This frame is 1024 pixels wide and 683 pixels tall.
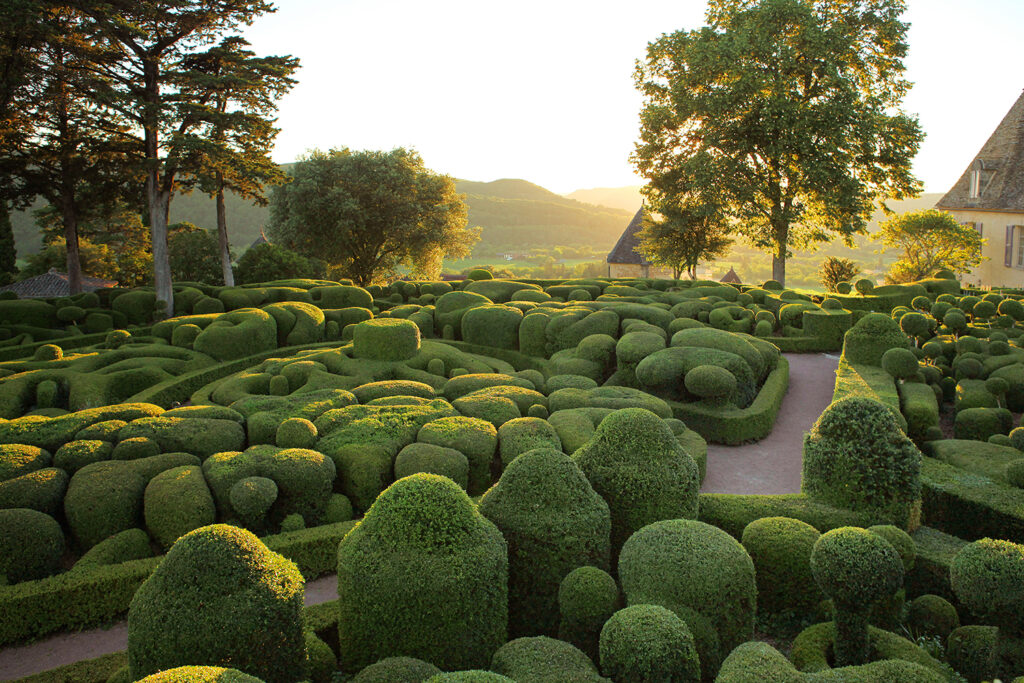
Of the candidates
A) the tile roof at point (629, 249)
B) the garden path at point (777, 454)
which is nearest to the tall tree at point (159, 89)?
the garden path at point (777, 454)

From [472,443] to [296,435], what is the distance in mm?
3142

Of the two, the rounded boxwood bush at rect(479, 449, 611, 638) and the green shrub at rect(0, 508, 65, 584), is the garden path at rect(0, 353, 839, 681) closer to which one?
the green shrub at rect(0, 508, 65, 584)

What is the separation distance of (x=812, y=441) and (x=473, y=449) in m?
5.44

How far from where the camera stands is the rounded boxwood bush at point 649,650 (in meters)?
4.96

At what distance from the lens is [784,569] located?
7270 millimetres

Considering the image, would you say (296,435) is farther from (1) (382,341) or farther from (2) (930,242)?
(2) (930,242)

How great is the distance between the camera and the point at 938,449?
10.9 metres

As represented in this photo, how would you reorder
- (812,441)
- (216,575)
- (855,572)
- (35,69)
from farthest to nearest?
(35,69)
(812,441)
(855,572)
(216,575)

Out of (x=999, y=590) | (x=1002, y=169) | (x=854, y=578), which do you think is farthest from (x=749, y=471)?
(x=1002, y=169)

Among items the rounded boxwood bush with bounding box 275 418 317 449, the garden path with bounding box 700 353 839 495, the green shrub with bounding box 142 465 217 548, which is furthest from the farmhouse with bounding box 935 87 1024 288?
the green shrub with bounding box 142 465 217 548

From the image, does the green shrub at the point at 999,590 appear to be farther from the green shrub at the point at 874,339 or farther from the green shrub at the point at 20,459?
the green shrub at the point at 20,459

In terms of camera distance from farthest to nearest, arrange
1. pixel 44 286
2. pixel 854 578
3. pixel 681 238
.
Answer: pixel 44 286 < pixel 681 238 < pixel 854 578

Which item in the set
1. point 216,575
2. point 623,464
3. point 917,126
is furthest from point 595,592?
point 917,126

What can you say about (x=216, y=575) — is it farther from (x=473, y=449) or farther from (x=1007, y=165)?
(x=1007, y=165)
